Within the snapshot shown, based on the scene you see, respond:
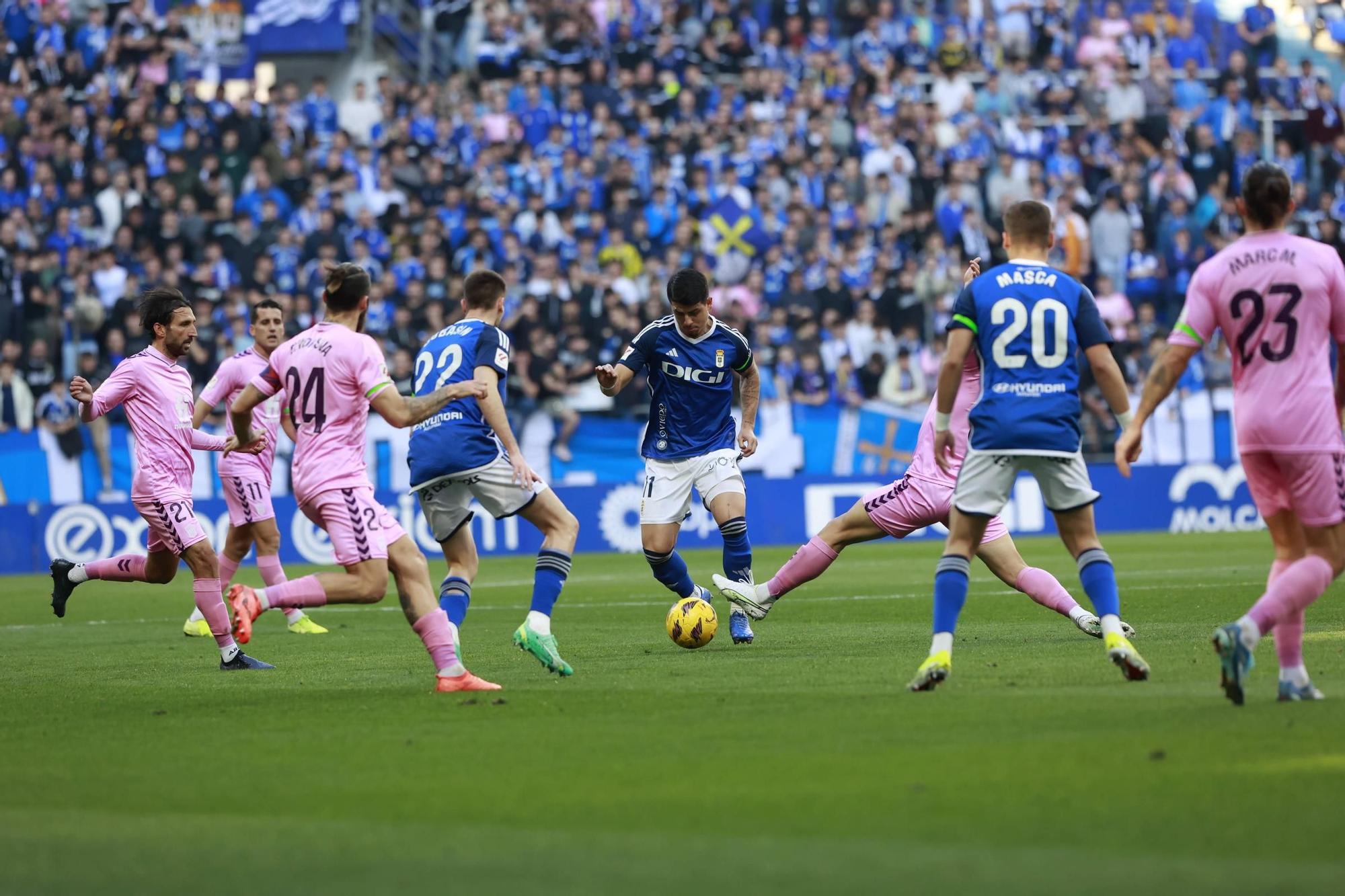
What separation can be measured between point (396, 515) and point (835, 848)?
63.6 feet

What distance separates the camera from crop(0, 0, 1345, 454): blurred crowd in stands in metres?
26.5

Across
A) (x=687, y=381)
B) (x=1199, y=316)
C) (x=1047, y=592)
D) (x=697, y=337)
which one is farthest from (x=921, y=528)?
(x=1199, y=316)

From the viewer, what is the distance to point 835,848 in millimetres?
5367

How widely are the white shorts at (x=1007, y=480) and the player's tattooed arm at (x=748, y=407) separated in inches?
154

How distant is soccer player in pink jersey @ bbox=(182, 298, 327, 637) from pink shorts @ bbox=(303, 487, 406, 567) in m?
4.73

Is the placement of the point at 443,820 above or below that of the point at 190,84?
below

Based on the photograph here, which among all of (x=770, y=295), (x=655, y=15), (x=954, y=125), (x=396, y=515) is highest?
(x=655, y=15)

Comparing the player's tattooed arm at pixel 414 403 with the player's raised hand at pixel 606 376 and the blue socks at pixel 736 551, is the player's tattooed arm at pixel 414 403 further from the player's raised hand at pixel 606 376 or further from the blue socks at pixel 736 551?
the blue socks at pixel 736 551

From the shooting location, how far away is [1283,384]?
26.3ft

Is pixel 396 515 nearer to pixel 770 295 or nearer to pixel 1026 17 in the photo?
pixel 770 295

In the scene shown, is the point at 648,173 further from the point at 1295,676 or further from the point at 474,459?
the point at 1295,676

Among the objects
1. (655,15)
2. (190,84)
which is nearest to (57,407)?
(190,84)

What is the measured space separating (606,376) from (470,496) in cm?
116

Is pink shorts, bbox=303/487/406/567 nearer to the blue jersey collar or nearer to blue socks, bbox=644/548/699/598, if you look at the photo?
blue socks, bbox=644/548/699/598
